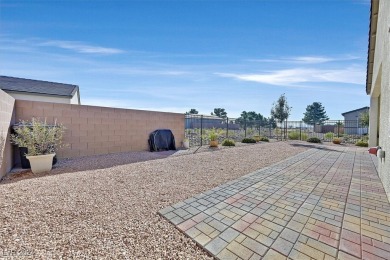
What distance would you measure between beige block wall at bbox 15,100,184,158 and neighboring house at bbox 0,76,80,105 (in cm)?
912

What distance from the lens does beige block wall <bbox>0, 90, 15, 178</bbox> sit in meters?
3.87

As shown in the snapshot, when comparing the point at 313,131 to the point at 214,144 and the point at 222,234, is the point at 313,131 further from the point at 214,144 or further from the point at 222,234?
the point at 222,234

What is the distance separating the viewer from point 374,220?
2.21 metres

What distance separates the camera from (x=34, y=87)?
13195mm

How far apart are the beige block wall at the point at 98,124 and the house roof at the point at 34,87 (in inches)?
363

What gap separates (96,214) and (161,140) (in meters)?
6.42

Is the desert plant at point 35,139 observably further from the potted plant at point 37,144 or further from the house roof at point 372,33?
the house roof at point 372,33

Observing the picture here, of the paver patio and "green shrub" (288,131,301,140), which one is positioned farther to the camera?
"green shrub" (288,131,301,140)

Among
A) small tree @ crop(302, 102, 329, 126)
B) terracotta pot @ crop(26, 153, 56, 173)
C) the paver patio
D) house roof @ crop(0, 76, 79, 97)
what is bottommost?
the paver patio

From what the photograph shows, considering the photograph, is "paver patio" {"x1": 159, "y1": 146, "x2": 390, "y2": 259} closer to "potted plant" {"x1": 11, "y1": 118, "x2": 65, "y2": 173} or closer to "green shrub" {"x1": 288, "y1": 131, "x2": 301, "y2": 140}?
"potted plant" {"x1": 11, "y1": 118, "x2": 65, "y2": 173}

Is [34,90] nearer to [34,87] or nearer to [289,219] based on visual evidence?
[34,87]

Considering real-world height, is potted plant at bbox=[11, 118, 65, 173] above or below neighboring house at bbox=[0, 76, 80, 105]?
below

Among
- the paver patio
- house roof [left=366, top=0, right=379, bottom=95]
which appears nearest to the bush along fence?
house roof [left=366, top=0, right=379, bottom=95]

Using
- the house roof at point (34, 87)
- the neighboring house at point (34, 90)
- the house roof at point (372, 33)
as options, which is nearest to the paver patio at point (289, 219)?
the house roof at point (372, 33)
